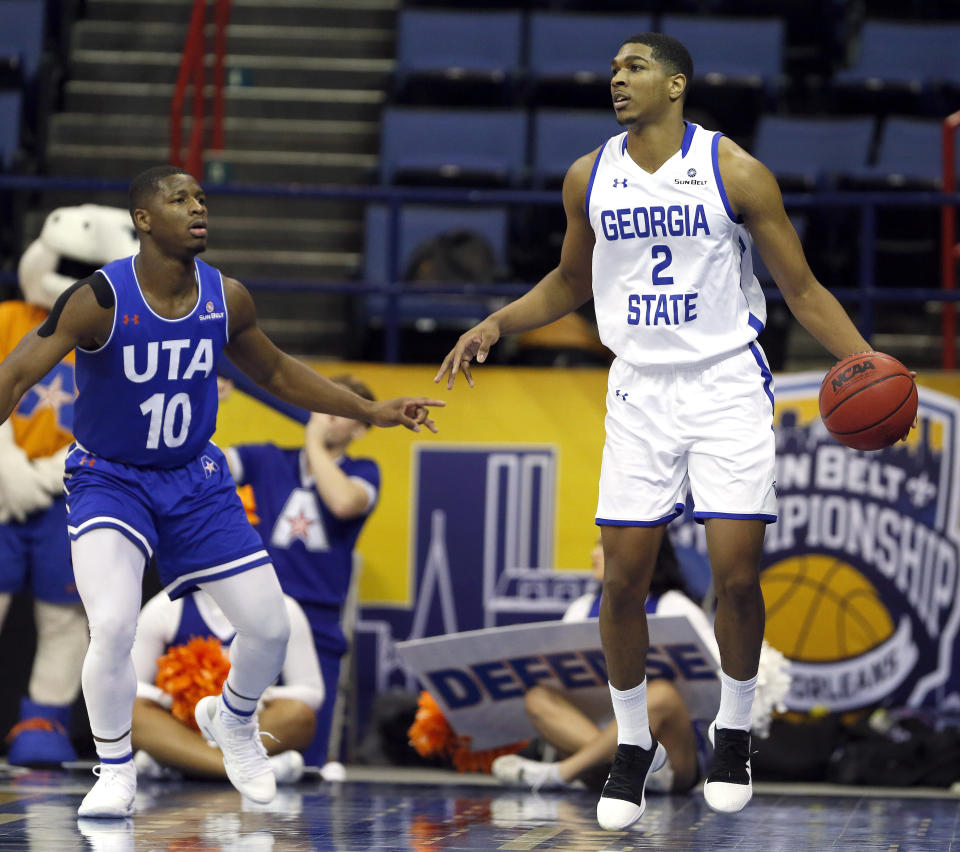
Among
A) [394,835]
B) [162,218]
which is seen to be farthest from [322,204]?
[394,835]

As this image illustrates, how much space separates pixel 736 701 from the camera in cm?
450

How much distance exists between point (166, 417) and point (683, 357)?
154cm

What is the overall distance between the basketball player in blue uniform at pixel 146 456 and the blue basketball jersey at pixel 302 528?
1.63m

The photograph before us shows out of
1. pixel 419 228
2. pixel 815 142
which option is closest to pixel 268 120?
pixel 419 228

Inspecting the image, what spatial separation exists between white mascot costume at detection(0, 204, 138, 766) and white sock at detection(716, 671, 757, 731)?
10.4ft

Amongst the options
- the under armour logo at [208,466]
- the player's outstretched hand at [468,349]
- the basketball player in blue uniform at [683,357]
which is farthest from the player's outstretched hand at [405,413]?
the basketball player in blue uniform at [683,357]

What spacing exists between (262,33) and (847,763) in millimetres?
6998

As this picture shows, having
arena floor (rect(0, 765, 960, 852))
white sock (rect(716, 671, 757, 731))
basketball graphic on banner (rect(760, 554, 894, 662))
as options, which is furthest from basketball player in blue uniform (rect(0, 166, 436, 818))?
basketball graphic on banner (rect(760, 554, 894, 662))

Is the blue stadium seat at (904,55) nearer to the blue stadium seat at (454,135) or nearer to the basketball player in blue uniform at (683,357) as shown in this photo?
the blue stadium seat at (454,135)

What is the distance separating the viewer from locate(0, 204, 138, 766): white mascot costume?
21.6 ft

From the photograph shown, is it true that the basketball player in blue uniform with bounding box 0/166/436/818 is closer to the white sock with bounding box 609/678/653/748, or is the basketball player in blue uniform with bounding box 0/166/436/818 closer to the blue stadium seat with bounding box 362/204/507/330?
the white sock with bounding box 609/678/653/748

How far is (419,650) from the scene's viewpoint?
604 cm

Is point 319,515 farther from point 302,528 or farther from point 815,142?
point 815,142

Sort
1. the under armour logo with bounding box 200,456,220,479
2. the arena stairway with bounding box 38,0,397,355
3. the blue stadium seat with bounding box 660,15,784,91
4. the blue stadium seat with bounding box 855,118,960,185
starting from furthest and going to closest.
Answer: the blue stadium seat with bounding box 660,15,784,91 < the arena stairway with bounding box 38,0,397,355 < the blue stadium seat with bounding box 855,118,960,185 < the under armour logo with bounding box 200,456,220,479
